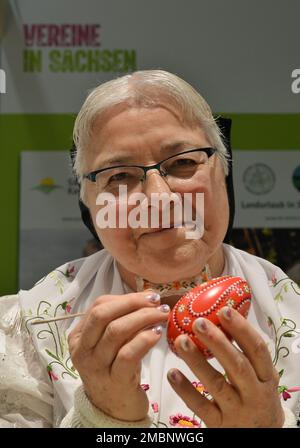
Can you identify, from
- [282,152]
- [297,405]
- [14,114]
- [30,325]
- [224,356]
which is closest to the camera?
[224,356]

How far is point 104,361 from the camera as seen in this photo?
678mm

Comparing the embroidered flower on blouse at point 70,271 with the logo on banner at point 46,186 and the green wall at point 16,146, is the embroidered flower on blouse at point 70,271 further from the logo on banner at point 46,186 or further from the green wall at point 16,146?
the logo on banner at point 46,186

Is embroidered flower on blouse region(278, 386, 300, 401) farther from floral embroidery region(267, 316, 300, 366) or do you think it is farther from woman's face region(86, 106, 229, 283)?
woman's face region(86, 106, 229, 283)

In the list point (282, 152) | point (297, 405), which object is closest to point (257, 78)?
point (282, 152)

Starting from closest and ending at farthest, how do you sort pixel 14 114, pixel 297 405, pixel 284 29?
pixel 297 405 < pixel 284 29 < pixel 14 114

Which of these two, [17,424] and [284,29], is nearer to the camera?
[17,424]

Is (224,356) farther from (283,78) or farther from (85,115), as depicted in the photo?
(283,78)

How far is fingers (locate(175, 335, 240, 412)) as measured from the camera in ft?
2.11

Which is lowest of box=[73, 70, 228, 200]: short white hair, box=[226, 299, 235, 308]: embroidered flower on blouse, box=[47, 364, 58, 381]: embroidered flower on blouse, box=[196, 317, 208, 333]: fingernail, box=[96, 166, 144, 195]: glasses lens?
box=[47, 364, 58, 381]: embroidered flower on blouse

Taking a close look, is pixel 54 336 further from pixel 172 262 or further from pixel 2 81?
pixel 2 81

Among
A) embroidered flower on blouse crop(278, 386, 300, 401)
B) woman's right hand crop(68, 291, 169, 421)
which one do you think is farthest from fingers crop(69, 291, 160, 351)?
embroidered flower on blouse crop(278, 386, 300, 401)

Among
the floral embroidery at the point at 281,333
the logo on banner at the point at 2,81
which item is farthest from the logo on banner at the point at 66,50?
the floral embroidery at the point at 281,333

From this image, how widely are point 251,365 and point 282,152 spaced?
828mm

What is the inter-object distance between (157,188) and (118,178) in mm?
82
